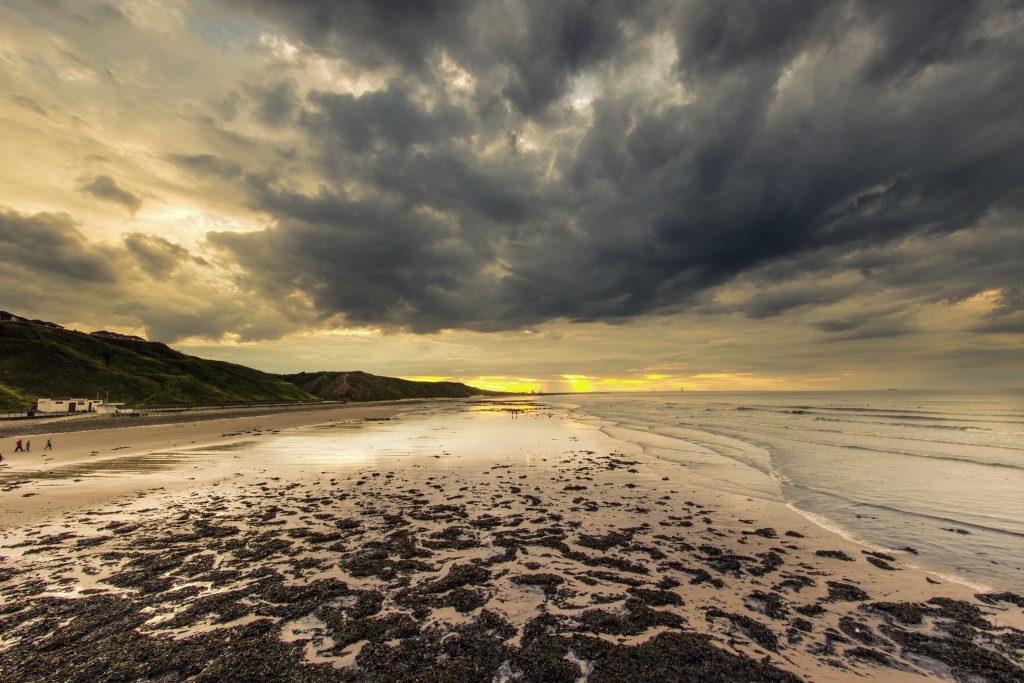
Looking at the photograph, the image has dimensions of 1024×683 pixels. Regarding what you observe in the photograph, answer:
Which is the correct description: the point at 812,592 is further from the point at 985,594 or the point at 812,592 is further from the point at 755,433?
the point at 755,433

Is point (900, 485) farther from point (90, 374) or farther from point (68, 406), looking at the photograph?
point (90, 374)

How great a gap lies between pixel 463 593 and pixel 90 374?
168883mm

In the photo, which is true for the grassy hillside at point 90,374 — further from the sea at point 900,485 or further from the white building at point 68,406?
the sea at point 900,485

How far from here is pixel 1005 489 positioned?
22031 millimetres

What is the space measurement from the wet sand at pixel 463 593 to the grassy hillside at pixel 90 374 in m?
104

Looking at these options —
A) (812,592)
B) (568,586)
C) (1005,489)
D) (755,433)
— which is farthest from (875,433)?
(568,586)

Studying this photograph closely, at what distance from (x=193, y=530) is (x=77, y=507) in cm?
739

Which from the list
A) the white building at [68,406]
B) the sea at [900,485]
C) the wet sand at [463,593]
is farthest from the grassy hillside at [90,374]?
the sea at [900,485]

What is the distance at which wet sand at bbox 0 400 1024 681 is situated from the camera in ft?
23.9

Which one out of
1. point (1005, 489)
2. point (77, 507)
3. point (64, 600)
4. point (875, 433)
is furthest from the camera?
point (875, 433)

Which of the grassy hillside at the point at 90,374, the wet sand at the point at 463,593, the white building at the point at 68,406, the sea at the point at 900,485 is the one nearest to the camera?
the wet sand at the point at 463,593

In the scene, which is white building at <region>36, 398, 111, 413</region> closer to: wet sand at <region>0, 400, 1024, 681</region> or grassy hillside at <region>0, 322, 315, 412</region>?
grassy hillside at <region>0, 322, 315, 412</region>

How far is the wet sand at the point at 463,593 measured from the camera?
728 centimetres

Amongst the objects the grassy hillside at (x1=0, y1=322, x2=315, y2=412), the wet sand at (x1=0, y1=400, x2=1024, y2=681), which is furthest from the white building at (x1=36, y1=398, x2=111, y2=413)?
the wet sand at (x1=0, y1=400, x2=1024, y2=681)
